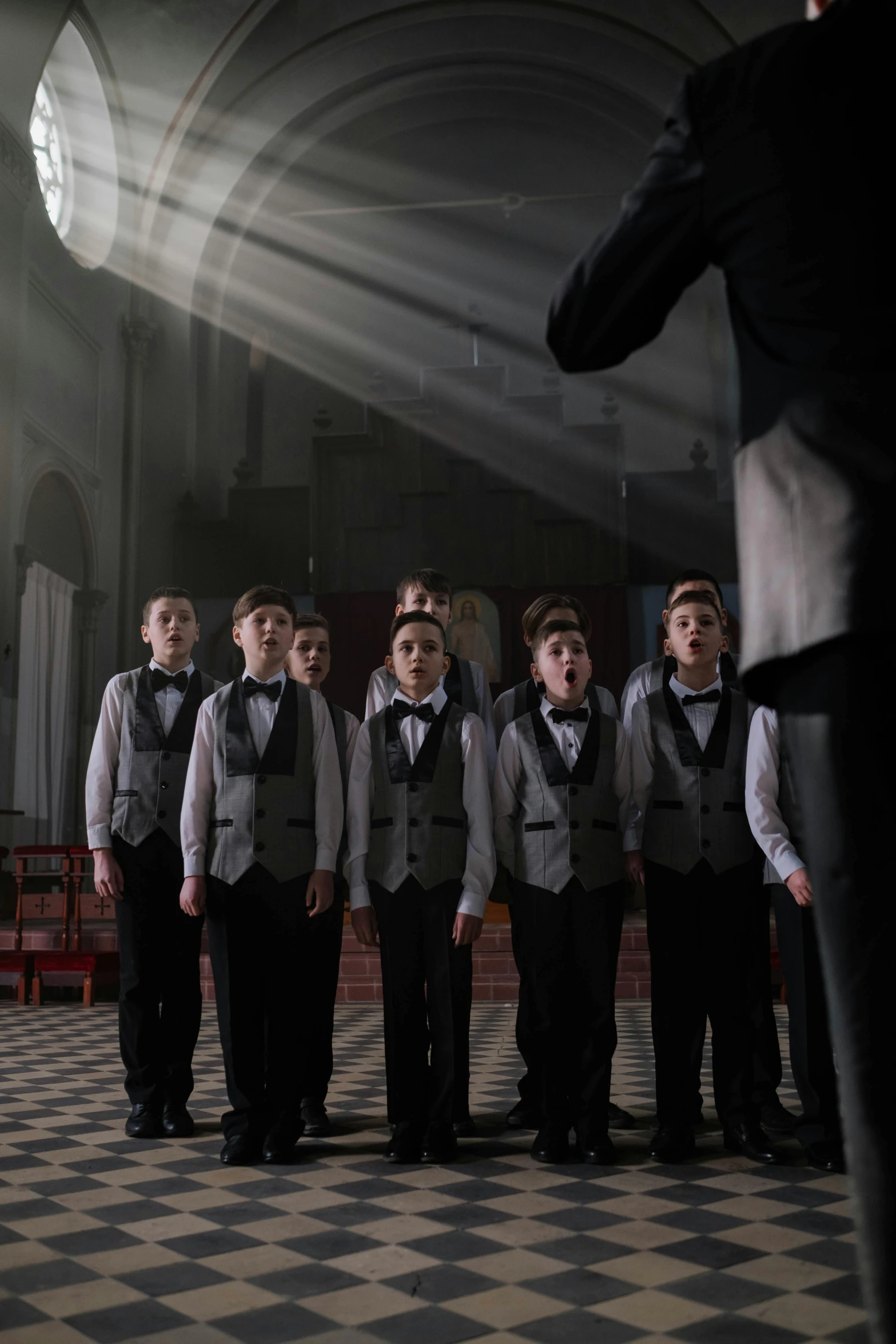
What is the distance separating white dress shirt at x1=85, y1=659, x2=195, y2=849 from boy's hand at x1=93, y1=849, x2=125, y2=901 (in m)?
0.03

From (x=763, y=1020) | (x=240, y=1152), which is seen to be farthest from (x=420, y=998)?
(x=763, y=1020)

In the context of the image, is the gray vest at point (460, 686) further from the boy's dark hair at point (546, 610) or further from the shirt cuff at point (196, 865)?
the shirt cuff at point (196, 865)

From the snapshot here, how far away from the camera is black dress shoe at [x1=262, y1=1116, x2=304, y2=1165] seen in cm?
314

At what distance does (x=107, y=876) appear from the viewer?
364 centimetres

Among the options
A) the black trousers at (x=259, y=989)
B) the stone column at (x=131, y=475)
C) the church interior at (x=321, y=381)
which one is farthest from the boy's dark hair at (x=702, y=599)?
the stone column at (x=131, y=475)

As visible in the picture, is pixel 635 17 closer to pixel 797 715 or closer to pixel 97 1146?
pixel 97 1146

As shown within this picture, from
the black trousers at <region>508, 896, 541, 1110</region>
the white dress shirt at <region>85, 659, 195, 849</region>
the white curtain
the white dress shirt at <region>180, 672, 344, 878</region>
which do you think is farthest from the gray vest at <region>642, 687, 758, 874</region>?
the white curtain

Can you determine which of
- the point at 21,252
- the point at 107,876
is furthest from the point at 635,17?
the point at 107,876

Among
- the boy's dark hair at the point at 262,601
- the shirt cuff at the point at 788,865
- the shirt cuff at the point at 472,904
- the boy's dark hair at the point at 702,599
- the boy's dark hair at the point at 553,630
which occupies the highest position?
the boy's dark hair at the point at 262,601

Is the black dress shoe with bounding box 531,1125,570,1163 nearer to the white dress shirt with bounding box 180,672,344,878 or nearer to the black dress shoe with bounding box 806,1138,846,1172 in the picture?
the black dress shoe with bounding box 806,1138,846,1172

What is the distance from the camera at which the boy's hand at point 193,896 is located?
3277mm

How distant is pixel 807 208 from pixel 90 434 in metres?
13.7

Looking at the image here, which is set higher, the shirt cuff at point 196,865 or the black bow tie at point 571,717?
the black bow tie at point 571,717

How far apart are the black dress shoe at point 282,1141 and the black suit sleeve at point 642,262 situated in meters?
2.53
